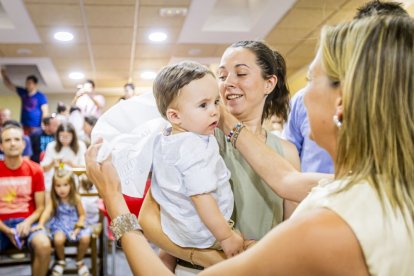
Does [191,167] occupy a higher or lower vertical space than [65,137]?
lower

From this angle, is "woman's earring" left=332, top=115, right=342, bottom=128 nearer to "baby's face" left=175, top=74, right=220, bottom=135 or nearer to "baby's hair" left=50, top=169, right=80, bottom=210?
"baby's face" left=175, top=74, right=220, bottom=135

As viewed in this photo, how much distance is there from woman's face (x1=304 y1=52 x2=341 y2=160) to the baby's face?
1.44 ft

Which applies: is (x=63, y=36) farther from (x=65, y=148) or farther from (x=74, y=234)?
(x=74, y=234)

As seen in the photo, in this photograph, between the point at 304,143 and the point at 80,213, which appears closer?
the point at 304,143

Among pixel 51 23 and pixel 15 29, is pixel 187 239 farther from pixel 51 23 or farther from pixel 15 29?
pixel 15 29

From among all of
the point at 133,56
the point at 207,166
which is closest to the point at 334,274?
the point at 207,166

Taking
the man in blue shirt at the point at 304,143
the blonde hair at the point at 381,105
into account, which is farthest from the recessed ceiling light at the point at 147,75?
the blonde hair at the point at 381,105

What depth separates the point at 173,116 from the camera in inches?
54.0

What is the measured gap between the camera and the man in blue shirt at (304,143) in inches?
82.9

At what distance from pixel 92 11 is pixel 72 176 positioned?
244cm

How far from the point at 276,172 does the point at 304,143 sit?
0.88 metres

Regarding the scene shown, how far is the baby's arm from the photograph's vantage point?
4.13 feet

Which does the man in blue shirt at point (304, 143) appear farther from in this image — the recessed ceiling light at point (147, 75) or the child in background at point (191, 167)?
the recessed ceiling light at point (147, 75)

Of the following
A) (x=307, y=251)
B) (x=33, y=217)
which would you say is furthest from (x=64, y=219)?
(x=307, y=251)
